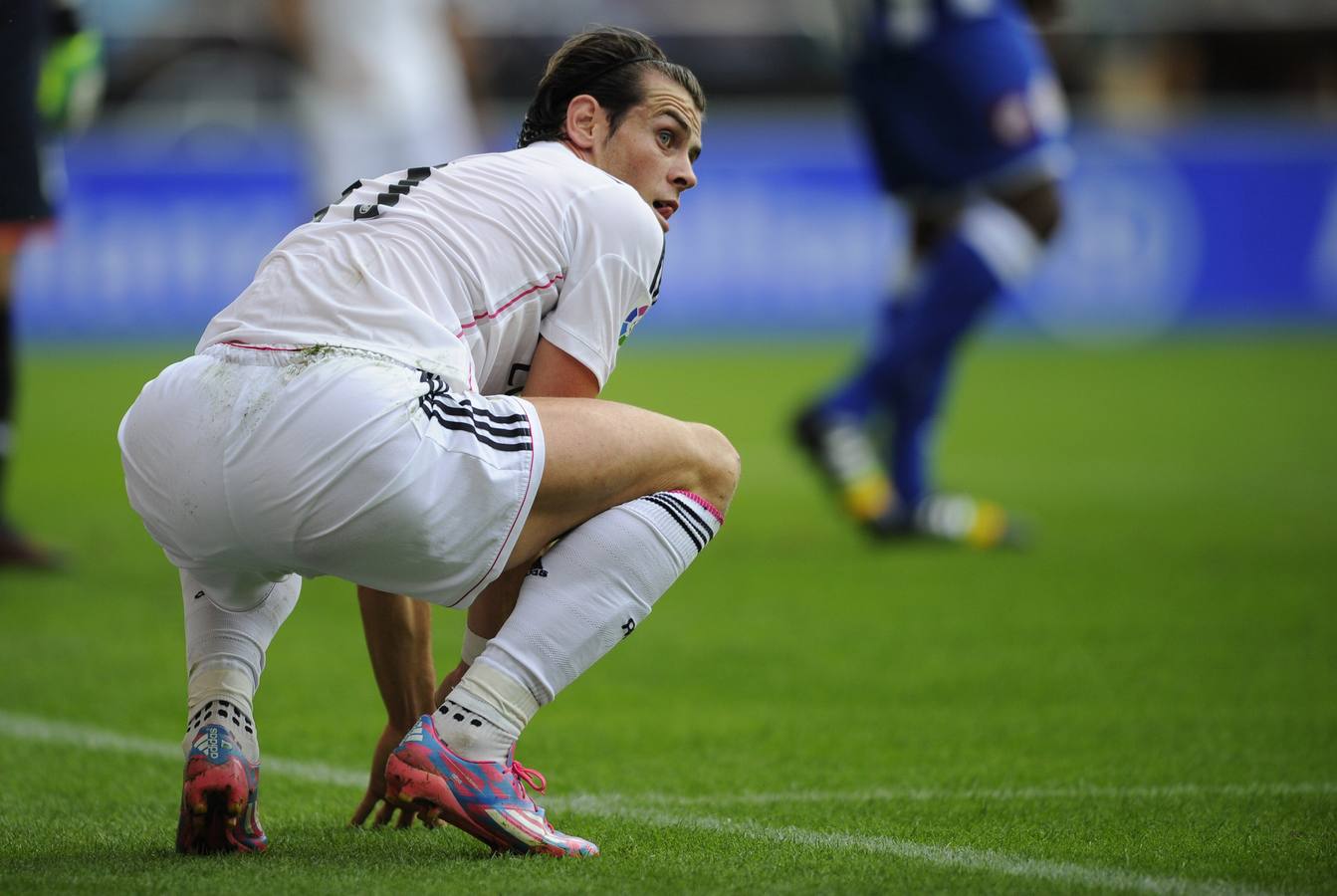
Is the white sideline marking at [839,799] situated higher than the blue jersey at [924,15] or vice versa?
the blue jersey at [924,15]

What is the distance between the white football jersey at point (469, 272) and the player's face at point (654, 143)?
11cm

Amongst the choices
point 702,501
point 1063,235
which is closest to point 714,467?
point 702,501

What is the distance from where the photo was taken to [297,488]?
9.12ft

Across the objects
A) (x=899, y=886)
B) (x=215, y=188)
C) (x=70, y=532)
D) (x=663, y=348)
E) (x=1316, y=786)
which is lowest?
(x=663, y=348)

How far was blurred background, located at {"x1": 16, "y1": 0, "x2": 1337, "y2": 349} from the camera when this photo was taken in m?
14.6

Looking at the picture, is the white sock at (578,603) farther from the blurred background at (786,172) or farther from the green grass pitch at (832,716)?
the blurred background at (786,172)

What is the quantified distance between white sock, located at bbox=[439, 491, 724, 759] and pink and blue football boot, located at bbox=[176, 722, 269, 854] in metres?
0.37

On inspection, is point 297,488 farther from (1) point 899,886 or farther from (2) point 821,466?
(2) point 821,466

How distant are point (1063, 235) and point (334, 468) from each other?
1288 cm

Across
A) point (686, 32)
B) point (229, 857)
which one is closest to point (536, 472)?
point (229, 857)

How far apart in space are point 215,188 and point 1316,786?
1237 cm

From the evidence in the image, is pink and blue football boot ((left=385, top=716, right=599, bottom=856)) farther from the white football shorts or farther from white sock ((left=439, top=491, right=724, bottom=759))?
the white football shorts

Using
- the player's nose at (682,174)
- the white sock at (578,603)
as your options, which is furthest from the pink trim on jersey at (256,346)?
the player's nose at (682,174)

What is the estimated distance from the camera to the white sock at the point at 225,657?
119 inches
